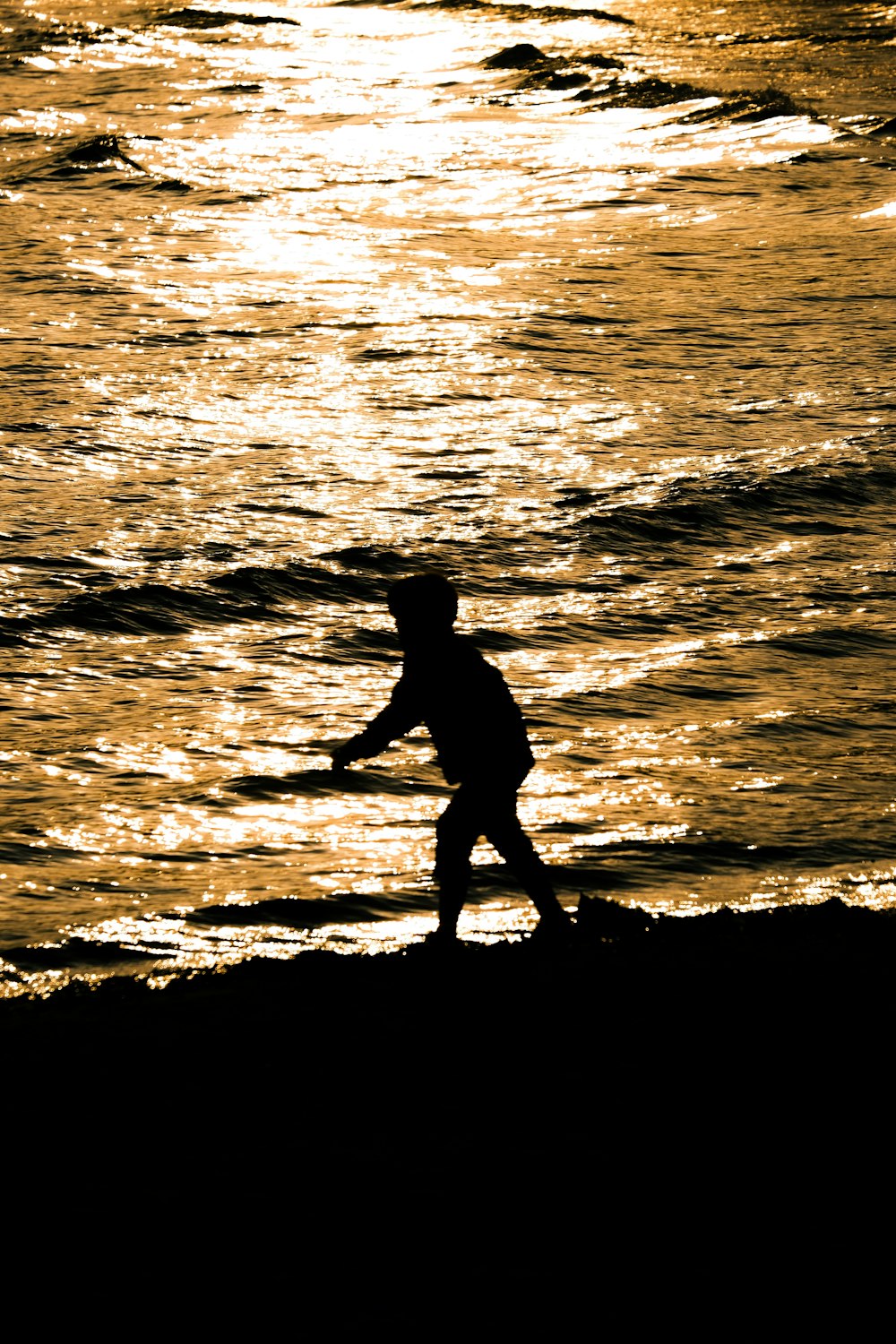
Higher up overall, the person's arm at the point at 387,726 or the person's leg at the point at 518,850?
the person's arm at the point at 387,726

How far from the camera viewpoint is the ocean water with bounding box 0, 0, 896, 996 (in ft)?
23.8

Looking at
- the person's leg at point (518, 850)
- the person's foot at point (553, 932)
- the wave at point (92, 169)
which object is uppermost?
the wave at point (92, 169)

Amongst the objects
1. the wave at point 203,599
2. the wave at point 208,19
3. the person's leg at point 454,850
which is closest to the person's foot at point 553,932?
the person's leg at point 454,850

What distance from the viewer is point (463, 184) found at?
20484mm

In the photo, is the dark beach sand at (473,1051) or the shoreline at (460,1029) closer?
the dark beach sand at (473,1051)

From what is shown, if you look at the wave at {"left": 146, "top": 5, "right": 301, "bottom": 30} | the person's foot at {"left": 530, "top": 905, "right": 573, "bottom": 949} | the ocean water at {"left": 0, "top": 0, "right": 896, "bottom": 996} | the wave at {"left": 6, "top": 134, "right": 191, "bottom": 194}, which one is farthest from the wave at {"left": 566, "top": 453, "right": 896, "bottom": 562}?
the wave at {"left": 146, "top": 5, "right": 301, "bottom": 30}

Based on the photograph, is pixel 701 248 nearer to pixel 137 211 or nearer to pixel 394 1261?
pixel 137 211

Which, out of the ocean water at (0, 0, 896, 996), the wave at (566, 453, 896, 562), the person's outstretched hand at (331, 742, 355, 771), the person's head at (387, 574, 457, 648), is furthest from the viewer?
the wave at (566, 453, 896, 562)

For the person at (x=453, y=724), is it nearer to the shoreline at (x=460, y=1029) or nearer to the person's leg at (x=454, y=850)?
the person's leg at (x=454, y=850)

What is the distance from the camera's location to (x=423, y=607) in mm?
4891

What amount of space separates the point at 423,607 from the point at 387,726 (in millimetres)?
384

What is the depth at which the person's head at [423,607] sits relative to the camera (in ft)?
16.0

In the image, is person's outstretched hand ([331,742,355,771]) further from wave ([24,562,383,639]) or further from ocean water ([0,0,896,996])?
wave ([24,562,383,639])

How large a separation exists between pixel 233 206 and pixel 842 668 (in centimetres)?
1187
